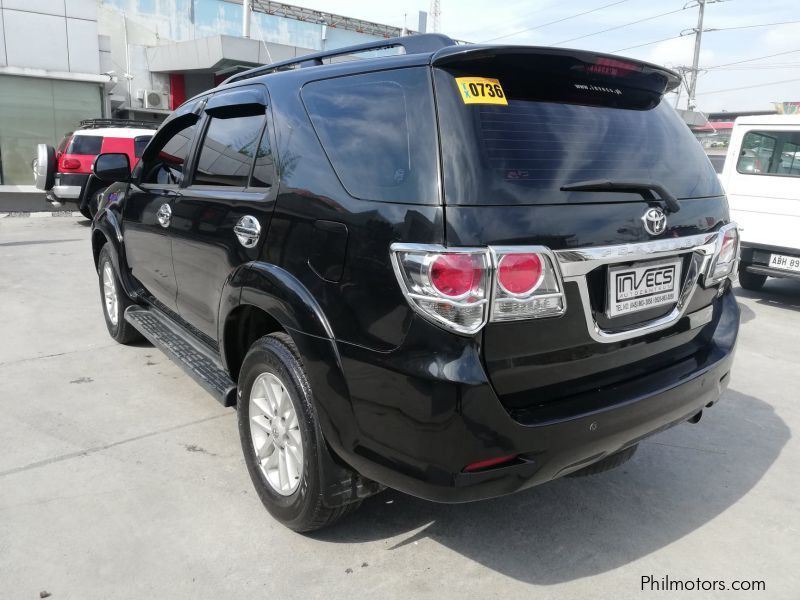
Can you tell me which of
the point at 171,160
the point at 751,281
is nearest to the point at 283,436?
the point at 171,160

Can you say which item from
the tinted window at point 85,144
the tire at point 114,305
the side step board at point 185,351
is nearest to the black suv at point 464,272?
the side step board at point 185,351

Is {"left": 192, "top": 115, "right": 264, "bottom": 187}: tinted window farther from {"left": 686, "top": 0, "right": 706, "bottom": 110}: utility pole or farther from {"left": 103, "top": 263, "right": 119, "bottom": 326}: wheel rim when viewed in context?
{"left": 686, "top": 0, "right": 706, "bottom": 110}: utility pole

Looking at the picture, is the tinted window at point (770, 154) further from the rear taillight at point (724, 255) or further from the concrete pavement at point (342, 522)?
the rear taillight at point (724, 255)

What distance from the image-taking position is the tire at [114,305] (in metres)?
4.79

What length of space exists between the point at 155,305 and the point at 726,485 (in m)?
3.62

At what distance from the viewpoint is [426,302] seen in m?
1.97

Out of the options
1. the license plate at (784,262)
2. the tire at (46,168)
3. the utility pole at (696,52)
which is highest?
the utility pole at (696,52)

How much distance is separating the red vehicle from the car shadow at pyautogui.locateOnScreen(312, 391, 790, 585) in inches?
434

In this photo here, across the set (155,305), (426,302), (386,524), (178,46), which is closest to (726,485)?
(386,524)

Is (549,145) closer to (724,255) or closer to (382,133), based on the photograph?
(382,133)

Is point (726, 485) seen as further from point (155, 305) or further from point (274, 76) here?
point (155, 305)

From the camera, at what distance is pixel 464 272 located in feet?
6.37

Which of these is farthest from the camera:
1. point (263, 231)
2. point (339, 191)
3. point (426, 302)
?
point (263, 231)

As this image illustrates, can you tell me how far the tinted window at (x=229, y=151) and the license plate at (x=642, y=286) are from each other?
1.65 meters
